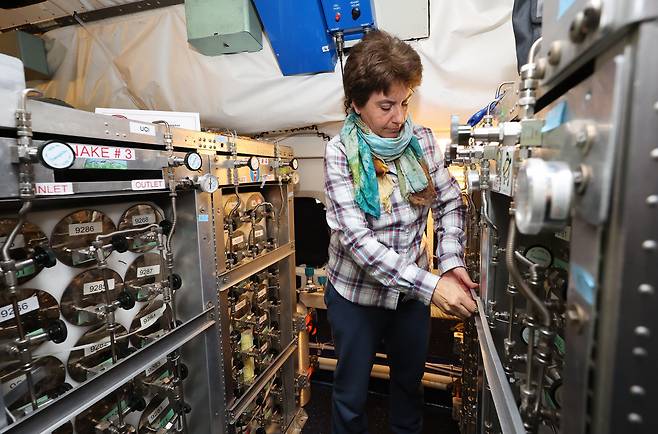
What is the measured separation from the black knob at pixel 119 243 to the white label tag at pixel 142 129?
34cm

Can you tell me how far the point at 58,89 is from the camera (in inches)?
90.0

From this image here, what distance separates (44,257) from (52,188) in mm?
198

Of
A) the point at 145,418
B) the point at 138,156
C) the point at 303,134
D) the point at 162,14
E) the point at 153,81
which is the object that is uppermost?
the point at 162,14

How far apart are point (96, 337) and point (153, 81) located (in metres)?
1.62

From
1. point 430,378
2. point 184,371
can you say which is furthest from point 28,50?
point 430,378

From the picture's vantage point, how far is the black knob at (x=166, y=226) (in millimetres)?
1296

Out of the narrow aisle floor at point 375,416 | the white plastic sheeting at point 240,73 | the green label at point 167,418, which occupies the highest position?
the white plastic sheeting at point 240,73

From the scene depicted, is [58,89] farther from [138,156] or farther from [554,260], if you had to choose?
[554,260]

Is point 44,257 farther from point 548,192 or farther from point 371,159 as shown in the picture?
point 548,192

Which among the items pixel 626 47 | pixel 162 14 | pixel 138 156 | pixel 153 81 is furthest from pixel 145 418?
pixel 162 14

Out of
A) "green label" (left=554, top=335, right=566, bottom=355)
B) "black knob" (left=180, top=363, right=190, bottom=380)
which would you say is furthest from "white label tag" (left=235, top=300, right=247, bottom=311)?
"green label" (left=554, top=335, right=566, bottom=355)

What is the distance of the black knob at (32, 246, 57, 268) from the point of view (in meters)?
0.87

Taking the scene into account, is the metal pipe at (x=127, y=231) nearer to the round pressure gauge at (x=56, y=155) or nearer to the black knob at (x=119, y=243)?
the black knob at (x=119, y=243)

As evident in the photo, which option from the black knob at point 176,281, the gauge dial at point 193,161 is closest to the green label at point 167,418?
the black knob at point 176,281
